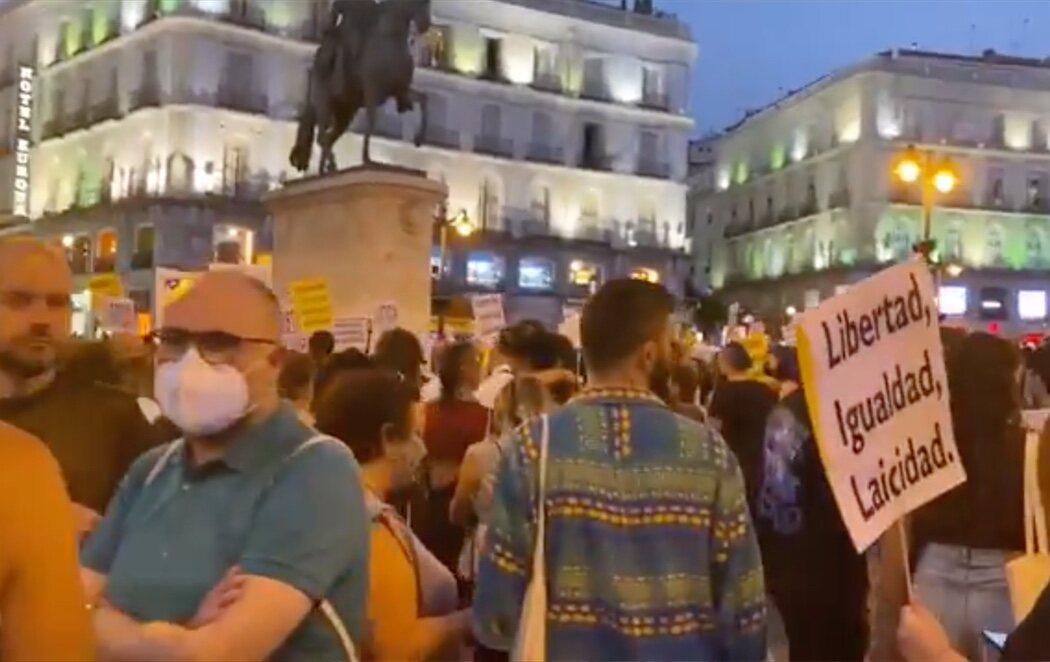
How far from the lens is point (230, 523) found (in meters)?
3.06

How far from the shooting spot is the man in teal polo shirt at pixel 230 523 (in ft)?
9.66

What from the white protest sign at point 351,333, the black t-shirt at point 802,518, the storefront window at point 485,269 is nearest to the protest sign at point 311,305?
the white protest sign at point 351,333

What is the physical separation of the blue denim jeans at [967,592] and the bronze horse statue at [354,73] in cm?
1492

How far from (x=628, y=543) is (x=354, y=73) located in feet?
55.2

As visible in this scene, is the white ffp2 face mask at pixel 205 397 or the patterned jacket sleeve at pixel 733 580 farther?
the patterned jacket sleeve at pixel 733 580

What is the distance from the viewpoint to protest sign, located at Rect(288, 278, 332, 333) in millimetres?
13094

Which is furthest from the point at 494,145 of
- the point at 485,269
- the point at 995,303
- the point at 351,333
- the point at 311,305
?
the point at 351,333

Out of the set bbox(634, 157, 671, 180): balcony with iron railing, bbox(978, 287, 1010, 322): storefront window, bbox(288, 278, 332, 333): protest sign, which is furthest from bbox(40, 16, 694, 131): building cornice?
bbox(288, 278, 332, 333): protest sign

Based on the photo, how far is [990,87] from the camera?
69062 millimetres

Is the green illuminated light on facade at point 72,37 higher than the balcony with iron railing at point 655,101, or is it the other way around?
the green illuminated light on facade at point 72,37

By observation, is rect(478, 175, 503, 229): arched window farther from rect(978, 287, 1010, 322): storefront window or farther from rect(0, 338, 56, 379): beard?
rect(0, 338, 56, 379): beard

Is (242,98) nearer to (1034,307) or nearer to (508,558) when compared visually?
(1034,307)

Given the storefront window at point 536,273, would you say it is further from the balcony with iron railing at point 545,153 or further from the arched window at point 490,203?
the balcony with iron railing at point 545,153

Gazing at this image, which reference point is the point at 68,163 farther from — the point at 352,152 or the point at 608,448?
the point at 608,448
